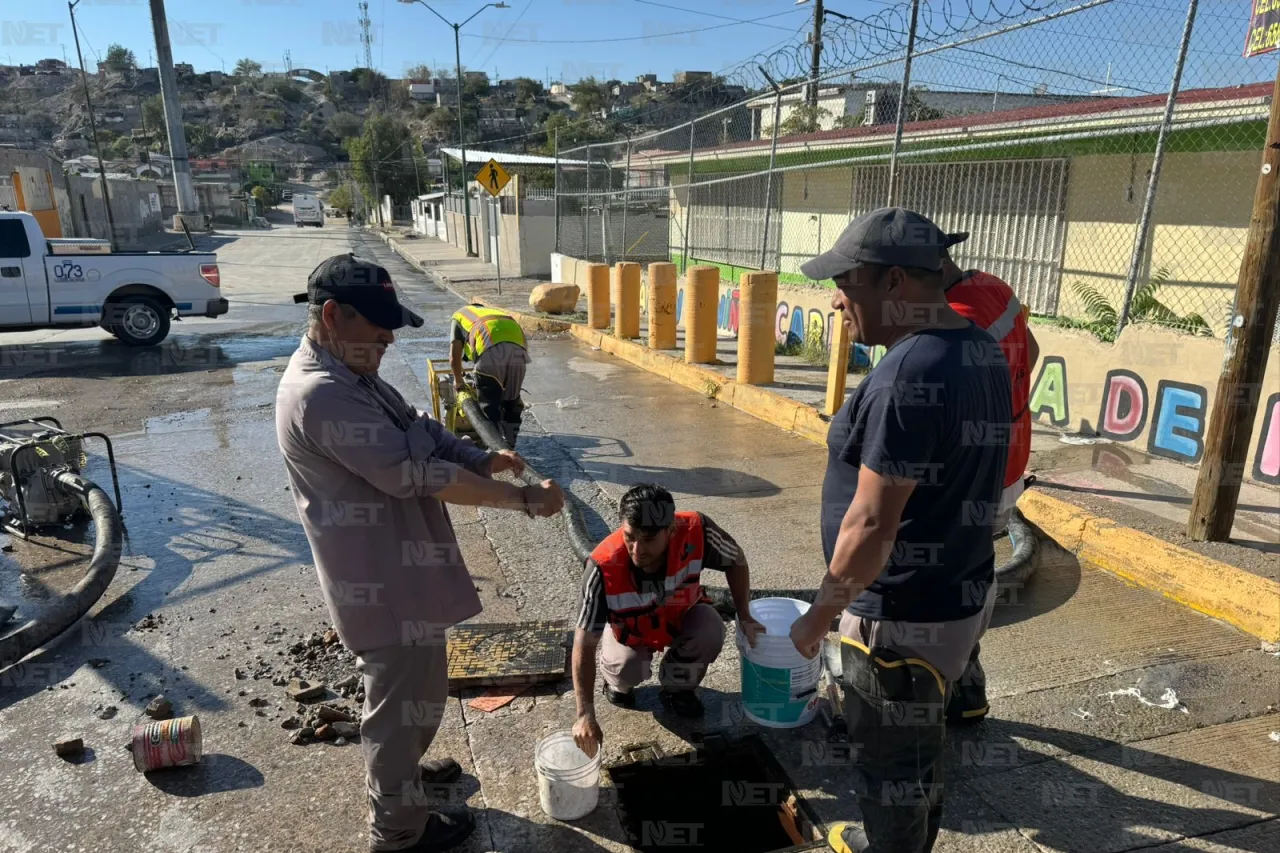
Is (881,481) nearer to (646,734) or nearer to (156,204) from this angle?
(646,734)

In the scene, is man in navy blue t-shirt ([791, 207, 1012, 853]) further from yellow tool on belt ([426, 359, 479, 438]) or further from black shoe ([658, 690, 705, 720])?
yellow tool on belt ([426, 359, 479, 438])

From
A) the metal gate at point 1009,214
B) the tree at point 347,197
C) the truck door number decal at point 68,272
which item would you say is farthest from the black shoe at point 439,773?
the tree at point 347,197

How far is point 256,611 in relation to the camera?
4.29m

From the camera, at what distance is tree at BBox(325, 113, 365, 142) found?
121 meters

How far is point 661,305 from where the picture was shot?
Result: 1072 cm

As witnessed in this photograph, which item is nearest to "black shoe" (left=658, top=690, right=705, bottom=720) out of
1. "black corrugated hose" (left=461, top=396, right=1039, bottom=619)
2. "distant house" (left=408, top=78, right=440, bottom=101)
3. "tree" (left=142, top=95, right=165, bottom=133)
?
"black corrugated hose" (left=461, top=396, right=1039, bottom=619)

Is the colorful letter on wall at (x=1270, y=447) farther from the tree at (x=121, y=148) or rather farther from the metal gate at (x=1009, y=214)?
the tree at (x=121, y=148)

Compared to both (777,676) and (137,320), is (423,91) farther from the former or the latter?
(777,676)

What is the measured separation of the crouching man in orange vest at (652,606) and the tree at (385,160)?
70.2 metres

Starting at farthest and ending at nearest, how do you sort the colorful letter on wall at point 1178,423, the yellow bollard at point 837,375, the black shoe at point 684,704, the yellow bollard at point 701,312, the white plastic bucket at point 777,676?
the yellow bollard at point 701,312 < the yellow bollard at point 837,375 < the colorful letter on wall at point 1178,423 < the black shoe at point 684,704 < the white plastic bucket at point 777,676

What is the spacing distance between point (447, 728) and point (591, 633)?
35.8 inches

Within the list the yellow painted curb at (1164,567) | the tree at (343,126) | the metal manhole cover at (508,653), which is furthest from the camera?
the tree at (343,126)

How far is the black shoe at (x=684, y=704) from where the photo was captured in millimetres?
3283

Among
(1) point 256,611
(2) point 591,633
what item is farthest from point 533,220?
(2) point 591,633
